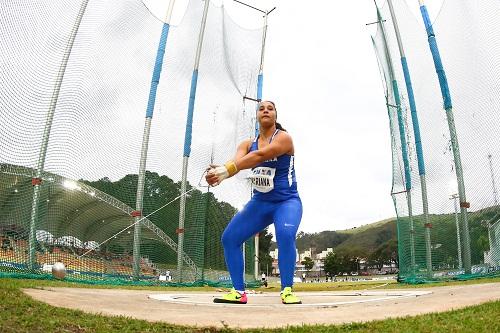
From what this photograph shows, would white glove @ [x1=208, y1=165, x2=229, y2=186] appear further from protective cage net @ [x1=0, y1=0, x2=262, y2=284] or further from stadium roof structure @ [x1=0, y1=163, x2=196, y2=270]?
stadium roof structure @ [x1=0, y1=163, x2=196, y2=270]

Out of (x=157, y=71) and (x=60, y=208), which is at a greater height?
(x=157, y=71)

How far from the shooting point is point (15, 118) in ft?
29.5

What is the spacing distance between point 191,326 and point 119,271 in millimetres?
11305

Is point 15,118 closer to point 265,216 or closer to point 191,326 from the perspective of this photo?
point 265,216

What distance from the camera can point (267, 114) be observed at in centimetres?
520

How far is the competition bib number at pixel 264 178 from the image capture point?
4.92 meters

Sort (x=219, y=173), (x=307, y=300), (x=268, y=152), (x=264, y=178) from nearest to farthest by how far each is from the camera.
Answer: (x=219, y=173) → (x=268, y=152) → (x=264, y=178) → (x=307, y=300)

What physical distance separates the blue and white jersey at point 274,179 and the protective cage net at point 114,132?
148 inches

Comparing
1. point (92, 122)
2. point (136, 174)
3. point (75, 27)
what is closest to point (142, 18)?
point (75, 27)

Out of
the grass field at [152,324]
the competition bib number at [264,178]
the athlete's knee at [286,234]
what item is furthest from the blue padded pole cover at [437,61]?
the grass field at [152,324]

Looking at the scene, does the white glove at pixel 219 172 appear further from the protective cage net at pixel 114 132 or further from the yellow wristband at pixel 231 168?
the protective cage net at pixel 114 132

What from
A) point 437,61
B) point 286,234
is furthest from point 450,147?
point 286,234

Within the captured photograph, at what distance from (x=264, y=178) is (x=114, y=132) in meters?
7.30

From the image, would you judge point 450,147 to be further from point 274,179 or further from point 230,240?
point 230,240
